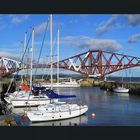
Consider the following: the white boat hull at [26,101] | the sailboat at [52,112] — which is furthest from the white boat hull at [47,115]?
the white boat hull at [26,101]

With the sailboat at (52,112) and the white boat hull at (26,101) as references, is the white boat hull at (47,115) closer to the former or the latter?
the sailboat at (52,112)

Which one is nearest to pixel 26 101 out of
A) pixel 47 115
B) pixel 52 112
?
pixel 52 112

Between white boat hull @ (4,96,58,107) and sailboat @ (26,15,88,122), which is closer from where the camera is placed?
sailboat @ (26,15,88,122)

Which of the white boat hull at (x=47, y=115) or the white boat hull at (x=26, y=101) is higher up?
the white boat hull at (x=26, y=101)

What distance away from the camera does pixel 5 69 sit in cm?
8581

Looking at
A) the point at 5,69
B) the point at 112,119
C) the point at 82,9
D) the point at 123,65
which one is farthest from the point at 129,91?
the point at 5,69

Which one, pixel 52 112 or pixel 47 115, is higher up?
pixel 52 112

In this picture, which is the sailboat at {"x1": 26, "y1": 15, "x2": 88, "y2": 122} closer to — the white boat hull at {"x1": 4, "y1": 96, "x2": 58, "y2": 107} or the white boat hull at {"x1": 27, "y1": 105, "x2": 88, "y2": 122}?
the white boat hull at {"x1": 27, "y1": 105, "x2": 88, "y2": 122}

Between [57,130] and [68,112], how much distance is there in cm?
799

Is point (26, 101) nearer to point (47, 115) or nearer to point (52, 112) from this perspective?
point (52, 112)

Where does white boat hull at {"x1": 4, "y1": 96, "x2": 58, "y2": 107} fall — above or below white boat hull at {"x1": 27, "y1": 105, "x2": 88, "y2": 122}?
above

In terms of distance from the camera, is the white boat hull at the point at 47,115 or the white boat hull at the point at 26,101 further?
the white boat hull at the point at 26,101

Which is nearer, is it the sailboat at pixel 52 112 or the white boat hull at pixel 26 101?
the sailboat at pixel 52 112

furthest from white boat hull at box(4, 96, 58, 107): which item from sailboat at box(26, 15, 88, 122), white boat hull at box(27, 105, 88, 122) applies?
white boat hull at box(27, 105, 88, 122)
